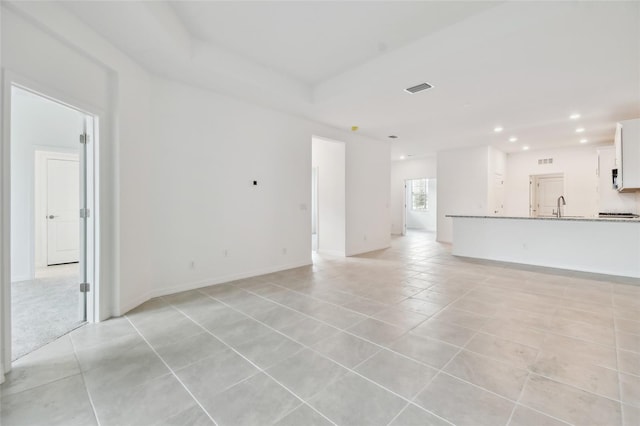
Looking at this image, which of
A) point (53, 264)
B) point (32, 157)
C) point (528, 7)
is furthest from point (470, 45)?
point (53, 264)

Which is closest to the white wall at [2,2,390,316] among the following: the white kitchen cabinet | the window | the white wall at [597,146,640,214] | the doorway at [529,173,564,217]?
the white kitchen cabinet

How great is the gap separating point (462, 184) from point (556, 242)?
3464 mm

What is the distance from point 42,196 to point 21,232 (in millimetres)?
1030

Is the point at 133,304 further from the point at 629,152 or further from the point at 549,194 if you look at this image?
the point at 549,194

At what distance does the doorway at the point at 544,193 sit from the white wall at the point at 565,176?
0.82 ft

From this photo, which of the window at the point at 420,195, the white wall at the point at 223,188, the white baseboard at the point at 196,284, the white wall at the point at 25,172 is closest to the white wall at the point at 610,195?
the white wall at the point at 223,188

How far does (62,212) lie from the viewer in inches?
215

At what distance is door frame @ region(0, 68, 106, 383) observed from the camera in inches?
79.0

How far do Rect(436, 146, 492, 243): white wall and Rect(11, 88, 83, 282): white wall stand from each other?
30.3 feet

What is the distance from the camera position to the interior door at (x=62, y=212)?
17.4ft

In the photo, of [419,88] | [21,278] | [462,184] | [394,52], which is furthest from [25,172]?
[462,184]

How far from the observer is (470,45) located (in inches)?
118

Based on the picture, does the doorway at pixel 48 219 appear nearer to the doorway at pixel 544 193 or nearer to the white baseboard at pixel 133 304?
the white baseboard at pixel 133 304

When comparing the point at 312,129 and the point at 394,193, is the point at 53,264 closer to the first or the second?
the point at 312,129
